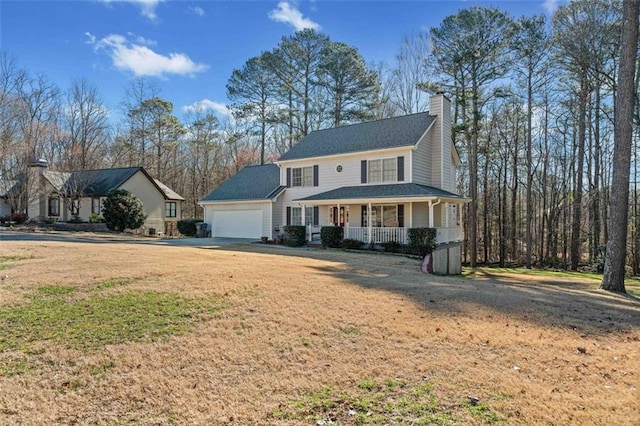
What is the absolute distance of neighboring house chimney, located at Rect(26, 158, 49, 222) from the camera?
25.1 m

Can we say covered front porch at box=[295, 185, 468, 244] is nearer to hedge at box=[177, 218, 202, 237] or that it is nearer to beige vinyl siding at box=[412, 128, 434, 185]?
beige vinyl siding at box=[412, 128, 434, 185]

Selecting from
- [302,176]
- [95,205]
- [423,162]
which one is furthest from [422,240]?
[95,205]

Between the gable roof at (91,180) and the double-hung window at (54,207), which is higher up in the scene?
the gable roof at (91,180)

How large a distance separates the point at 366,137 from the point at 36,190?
72.9 feet

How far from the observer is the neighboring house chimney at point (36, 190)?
2511cm

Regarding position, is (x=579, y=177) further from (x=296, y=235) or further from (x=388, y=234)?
(x=296, y=235)

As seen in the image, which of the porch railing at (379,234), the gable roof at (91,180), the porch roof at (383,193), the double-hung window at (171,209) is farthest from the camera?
the double-hung window at (171,209)

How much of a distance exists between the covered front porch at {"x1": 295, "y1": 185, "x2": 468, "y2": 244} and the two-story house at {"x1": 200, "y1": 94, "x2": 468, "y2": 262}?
0.05m

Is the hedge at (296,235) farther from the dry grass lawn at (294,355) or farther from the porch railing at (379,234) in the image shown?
the dry grass lawn at (294,355)

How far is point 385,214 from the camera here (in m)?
20.1

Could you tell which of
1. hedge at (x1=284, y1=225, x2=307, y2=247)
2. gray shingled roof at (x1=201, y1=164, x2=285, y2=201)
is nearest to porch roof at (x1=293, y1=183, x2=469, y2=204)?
hedge at (x1=284, y1=225, x2=307, y2=247)

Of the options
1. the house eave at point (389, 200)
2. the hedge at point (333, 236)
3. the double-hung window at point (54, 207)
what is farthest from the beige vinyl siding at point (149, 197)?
the hedge at point (333, 236)

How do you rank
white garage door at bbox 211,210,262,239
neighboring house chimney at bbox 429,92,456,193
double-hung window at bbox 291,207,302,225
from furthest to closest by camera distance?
1. white garage door at bbox 211,210,262,239
2. double-hung window at bbox 291,207,302,225
3. neighboring house chimney at bbox 429,92,456,193

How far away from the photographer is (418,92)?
30078 mm
